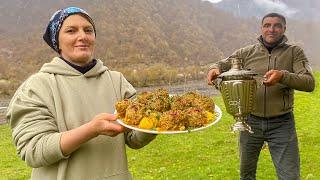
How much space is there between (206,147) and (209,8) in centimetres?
14537

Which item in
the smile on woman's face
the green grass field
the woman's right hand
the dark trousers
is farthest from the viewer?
the green grass field

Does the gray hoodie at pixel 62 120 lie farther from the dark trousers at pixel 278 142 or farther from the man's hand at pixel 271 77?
the dark trousers at pixel 278 142

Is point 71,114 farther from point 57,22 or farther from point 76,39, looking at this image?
point 57,22

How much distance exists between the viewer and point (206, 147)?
1388 cm

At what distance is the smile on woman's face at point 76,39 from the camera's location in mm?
2623

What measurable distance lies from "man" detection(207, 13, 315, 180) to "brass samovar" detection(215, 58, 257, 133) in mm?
1265

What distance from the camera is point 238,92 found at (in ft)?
11.3

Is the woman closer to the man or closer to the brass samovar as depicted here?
the brass samovar

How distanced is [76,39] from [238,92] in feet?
4.90

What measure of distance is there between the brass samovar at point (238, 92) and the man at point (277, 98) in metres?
1.27

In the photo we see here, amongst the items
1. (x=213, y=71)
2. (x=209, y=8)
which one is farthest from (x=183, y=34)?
(x=213, y=71)

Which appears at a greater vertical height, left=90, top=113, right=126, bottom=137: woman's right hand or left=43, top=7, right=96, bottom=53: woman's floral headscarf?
left=43, top=7, right=96, bottom=53: woman's floral headscarf

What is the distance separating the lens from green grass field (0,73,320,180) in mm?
9867

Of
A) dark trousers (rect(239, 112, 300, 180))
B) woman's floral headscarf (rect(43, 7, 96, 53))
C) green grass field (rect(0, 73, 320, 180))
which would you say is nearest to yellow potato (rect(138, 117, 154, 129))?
woman's floral headscarf (rect(43, 7, 96, 53))
